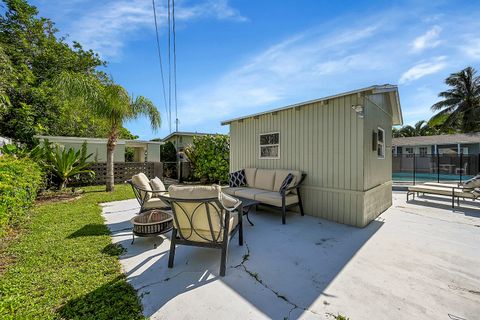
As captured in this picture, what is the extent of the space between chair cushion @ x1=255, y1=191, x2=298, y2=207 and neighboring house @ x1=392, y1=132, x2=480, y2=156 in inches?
810

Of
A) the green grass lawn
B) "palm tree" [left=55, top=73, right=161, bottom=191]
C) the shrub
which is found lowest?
the green grass lawn

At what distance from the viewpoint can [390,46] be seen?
6125mm

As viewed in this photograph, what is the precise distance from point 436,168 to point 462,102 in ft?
29.3

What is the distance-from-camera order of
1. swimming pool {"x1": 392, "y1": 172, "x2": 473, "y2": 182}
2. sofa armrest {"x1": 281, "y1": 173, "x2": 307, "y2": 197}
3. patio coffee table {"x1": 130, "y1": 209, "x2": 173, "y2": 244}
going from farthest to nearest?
swimming pool {"x1": 392, "y1": 172, "x2": 473, "y2": 182} → sofa armrest {"x1": 281, "y1": 173, "x2": 307, "y2": 197} → patio coffee table {"x1": 130, "y1": 209, "x2": 173, "y2": 244}

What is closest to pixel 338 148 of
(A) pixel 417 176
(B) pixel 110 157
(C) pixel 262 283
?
(C) pixel 262 283

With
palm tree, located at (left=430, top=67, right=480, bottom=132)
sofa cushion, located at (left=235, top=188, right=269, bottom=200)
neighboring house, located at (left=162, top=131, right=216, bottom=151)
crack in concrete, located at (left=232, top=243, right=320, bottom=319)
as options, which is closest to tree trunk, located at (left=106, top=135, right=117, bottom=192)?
sofa cushion, located at (left=235, top=188, right=269, bottom=200)

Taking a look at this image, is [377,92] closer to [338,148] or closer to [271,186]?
[338,148]

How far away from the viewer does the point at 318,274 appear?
111 inches

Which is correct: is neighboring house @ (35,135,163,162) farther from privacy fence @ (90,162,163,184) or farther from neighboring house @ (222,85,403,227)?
neighboring house @ (222,85,403,227)

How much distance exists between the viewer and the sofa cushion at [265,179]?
6.26 metres

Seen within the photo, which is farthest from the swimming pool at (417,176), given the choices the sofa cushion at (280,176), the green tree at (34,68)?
the green tree at (34,68)

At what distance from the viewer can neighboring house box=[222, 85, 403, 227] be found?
4852mm

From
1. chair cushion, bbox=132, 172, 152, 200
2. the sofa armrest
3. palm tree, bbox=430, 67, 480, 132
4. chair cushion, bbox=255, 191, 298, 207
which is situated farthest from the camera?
palm tree, bbox=430, 67, 480, 132

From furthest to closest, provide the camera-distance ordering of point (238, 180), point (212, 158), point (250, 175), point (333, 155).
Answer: point (212, 158), point (238, 180), point (250, 175), point (333, 155)
